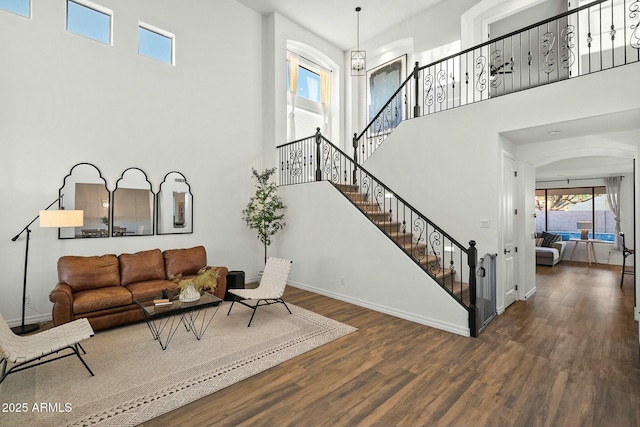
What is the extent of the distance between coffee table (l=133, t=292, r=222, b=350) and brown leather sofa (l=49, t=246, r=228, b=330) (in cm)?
42

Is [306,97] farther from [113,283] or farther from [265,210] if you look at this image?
[113,283]

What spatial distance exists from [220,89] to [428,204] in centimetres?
507

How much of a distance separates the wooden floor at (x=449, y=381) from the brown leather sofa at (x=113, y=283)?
7.95 ft

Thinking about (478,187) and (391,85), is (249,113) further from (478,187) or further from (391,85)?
(478,187)

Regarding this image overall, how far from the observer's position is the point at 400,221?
247 inches

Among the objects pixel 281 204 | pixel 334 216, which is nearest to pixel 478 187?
pixel 334 216

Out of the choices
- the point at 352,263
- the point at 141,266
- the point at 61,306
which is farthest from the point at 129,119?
the point at 352,263

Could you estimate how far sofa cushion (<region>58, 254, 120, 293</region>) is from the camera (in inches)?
173

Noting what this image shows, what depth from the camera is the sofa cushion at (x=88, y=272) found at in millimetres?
4406

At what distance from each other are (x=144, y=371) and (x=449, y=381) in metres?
3.07

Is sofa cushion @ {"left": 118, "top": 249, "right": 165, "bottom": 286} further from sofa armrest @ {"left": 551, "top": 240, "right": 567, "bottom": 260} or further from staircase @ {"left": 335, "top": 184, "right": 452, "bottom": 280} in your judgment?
sofa armrest @ {"left": 551, "top": 240, "right": 567, "bottom": 260}

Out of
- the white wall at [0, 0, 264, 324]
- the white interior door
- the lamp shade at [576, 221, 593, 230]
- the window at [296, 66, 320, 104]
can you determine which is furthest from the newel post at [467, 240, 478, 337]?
the lamp shade at [576, 221, 593, 230]

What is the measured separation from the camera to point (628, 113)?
3775 mm

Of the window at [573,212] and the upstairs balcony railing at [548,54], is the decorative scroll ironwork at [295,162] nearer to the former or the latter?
the upstairs balcony railing at [548,54]
